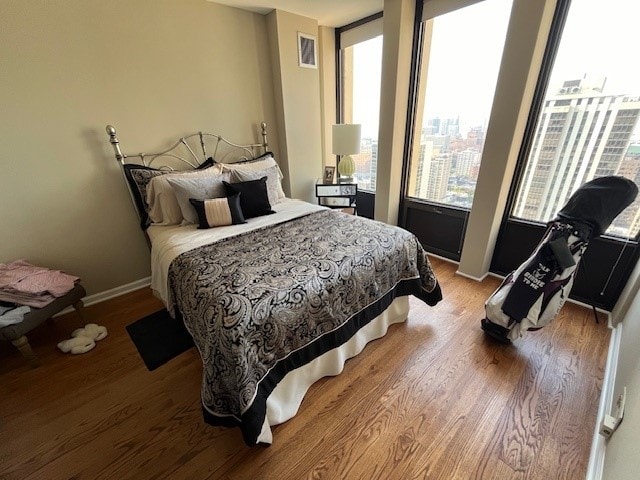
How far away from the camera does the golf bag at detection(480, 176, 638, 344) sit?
1.41 meters

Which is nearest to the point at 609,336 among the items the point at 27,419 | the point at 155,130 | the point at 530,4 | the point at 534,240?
the point at 534,240

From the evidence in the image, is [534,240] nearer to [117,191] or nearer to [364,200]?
[364,200]

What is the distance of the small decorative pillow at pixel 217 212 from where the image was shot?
199cm

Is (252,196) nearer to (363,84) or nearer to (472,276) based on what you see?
(363,84)

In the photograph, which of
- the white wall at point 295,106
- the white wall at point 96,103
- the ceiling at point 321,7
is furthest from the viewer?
the white wall at point 295,106

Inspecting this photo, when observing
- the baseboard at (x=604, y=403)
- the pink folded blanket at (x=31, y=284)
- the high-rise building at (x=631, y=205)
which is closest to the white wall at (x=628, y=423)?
the baseboard at (x=604, y=403)

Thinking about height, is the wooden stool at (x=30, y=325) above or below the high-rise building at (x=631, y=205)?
below

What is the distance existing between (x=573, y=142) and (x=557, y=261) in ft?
3.62

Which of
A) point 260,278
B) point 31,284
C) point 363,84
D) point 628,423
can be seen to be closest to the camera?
point 628,423

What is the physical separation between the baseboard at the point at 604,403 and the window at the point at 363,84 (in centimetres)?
247

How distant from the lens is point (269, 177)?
2.45 meters

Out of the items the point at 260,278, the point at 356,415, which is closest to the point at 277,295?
the point at 260,278

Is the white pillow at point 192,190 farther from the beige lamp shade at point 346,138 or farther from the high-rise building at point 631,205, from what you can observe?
the high-rise building at point 631,205

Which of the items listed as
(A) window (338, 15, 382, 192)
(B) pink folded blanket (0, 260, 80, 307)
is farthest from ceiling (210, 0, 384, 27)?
(B) pink folded blanket (0, 260, 80, 307)
